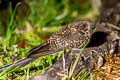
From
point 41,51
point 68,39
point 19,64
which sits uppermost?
point 68,39

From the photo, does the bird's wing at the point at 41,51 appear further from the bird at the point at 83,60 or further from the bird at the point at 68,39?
the bird at the point at 83,60

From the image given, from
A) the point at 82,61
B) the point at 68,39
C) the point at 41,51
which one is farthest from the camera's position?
the point at 68,39

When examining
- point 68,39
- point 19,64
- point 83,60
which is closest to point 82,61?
point 83,60

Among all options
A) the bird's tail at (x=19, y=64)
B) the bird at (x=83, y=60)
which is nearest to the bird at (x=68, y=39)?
the bird's tail at (x=19, y=64)

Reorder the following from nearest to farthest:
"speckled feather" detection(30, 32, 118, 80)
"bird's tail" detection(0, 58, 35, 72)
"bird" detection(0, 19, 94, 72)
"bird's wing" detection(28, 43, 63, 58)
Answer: "speckled feather" detection(30, 32, 118, 80) < "bird's tail" detection(0, 58, 35, 72) < "bird's wing" detection(28, 43, 63, 58) < "bird" detection(0, 19, 94, 72)

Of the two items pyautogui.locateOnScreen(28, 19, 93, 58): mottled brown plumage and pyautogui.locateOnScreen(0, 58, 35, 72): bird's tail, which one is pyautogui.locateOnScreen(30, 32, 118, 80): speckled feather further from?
pyautogui.locateOnScreen(0, 58, 35, 72): bird's tail

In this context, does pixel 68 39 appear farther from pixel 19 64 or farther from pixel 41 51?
pixel 19 64

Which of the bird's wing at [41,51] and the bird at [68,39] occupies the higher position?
the bird at [68,39]

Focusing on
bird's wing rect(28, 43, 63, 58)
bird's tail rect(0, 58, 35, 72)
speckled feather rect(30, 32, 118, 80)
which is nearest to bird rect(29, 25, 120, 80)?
speckled feather rect(30, 32, 118, 80)
